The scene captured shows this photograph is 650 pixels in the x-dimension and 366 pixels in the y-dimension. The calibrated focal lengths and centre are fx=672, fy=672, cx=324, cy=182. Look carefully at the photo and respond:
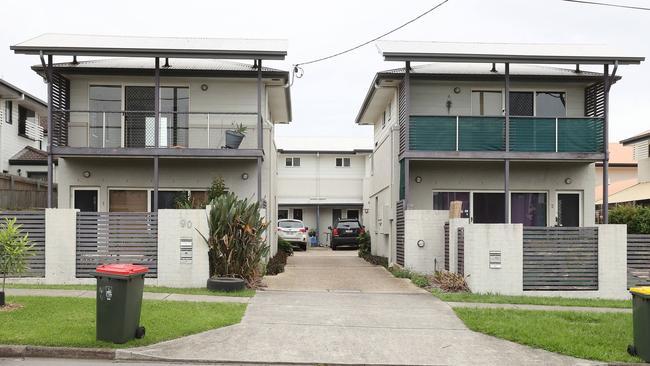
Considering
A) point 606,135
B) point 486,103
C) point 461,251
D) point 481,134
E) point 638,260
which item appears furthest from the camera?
point 486,103

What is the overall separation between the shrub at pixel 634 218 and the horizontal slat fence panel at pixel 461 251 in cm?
718

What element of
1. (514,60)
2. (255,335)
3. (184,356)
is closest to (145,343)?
(184,356)

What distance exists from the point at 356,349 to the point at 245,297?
14.3 feet

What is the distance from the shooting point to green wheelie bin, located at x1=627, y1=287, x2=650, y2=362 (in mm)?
8539

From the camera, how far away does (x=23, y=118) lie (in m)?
30.1

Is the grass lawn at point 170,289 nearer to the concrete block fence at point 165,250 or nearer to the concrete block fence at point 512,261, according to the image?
the concrete block fence at point 165,250

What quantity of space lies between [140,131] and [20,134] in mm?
12530

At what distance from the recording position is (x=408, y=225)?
17203 mm

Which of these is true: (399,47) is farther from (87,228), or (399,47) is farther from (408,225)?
(87,228)

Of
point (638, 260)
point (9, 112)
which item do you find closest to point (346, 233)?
point (9, 112)

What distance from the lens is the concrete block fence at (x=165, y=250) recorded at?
14.3 metres

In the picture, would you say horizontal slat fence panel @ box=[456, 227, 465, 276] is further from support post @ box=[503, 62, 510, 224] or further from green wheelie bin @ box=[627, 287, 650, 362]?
green wheelie bin @ box=[627, 287, 650, 362]

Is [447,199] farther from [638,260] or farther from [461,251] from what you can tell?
[638,260]

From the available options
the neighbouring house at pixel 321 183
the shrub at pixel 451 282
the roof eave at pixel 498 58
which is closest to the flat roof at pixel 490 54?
the roof eave at pixel 498 58
